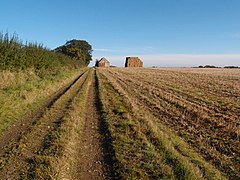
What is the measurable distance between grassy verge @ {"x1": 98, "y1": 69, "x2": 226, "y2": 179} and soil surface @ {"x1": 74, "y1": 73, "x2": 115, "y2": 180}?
0.29 metres

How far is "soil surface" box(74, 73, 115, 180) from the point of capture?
5418 millimetres

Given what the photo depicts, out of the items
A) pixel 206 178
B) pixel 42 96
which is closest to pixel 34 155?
pixel 206 178

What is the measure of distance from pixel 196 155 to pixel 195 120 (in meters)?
3.86

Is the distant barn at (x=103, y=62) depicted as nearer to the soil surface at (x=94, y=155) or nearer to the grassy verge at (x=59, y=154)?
the soil surface at (x=94, y=155)

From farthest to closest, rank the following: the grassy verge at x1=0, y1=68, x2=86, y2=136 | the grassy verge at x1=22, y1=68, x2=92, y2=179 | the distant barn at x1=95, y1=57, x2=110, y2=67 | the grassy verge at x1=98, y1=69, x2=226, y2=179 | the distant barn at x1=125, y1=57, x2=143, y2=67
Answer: the distant barn at x1=125, y1=57, x2=143, y2=67, the distant barn at x1=95, y1=57, x2=110, y2=67, the grassy verge at x1=0, y1=68, x2=86, y2=136, the grassy verge at x1=98, y1=69, x2=226, y2=179, the grassy verge at x1=22, y1=68, x2=92, y2=179

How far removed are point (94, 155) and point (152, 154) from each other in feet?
4.75

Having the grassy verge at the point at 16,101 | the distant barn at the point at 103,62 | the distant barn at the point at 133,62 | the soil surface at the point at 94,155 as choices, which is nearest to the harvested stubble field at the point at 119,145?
the soil surface at the point at 94,155

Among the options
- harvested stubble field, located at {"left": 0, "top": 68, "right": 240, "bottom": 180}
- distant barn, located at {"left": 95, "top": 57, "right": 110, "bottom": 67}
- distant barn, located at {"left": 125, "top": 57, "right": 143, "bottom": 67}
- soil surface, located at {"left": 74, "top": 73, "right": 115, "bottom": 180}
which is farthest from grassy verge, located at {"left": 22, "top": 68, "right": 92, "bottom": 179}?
distant barn, located at {"left": 125, "top": 57, "right": 143, "bottom": 67}

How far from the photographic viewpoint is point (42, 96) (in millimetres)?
15633

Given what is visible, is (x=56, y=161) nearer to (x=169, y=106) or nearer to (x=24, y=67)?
(x=169, y=106)

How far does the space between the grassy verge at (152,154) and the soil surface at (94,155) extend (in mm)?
291

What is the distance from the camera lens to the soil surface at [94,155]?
542 cm

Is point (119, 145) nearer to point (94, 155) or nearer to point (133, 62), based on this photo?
point (94, 155)

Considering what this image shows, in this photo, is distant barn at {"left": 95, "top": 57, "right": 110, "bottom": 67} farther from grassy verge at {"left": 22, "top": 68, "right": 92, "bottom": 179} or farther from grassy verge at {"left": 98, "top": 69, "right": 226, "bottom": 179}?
grassy verge at {"left": 22, "top": 68, "right": 92, "bottom": 179}
